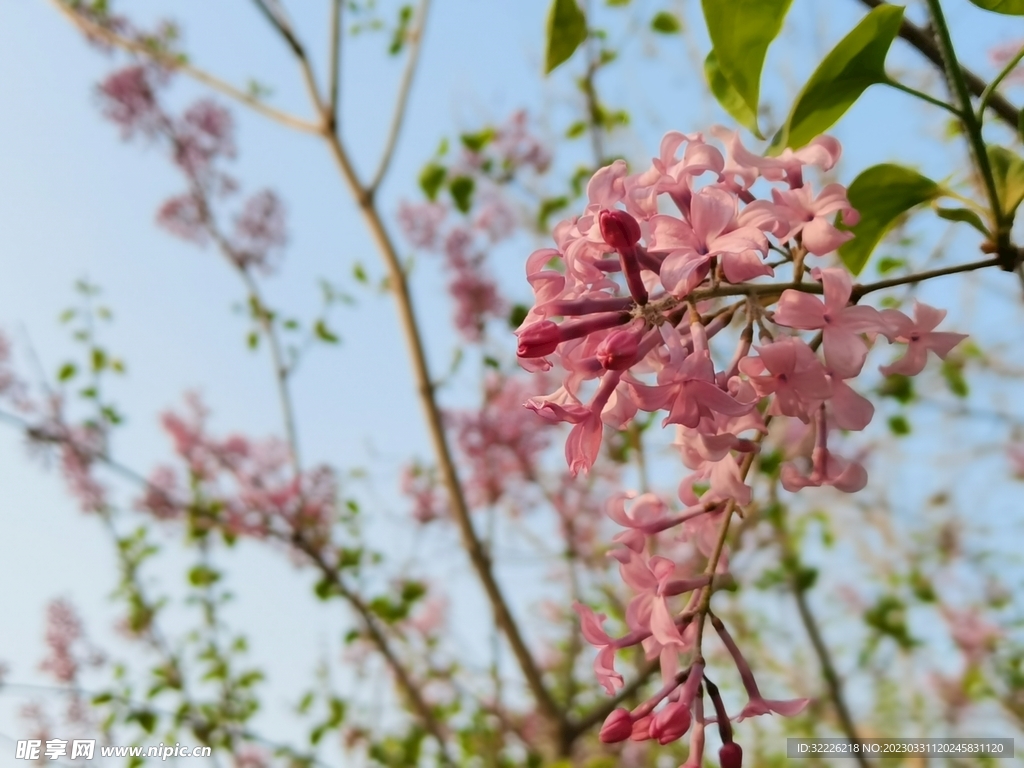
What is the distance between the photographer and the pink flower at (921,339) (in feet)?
1.97

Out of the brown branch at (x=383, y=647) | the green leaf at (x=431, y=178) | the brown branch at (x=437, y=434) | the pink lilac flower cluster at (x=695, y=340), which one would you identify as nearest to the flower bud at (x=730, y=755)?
the pink lilac flower cluster at (x=695, y=340)

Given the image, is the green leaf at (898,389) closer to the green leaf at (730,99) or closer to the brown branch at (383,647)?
the brown branch at (383,647)

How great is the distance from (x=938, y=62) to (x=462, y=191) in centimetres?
177

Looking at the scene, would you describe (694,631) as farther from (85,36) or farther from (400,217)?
(85,36)

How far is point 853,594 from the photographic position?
19.3 feet

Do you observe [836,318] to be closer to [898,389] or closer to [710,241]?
[710,241]

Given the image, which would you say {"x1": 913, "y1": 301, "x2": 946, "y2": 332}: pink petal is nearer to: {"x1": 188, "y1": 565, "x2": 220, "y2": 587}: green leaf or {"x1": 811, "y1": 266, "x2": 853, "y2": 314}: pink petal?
{"x1": 811, "y1": 266, "x2": 853, "y2": 314}: pink petal

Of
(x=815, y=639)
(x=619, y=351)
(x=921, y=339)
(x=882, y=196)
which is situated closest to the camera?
(x=619, y=351)

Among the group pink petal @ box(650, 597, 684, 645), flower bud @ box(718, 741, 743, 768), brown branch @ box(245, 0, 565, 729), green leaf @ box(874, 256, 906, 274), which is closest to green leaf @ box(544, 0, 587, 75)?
pink petal @ box(650, 597, 684, 645)

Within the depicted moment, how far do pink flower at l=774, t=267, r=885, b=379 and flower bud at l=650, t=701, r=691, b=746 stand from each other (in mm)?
265

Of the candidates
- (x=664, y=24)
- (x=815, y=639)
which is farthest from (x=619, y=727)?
(x=815, y=639)

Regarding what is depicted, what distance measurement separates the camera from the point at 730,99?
2.39ft

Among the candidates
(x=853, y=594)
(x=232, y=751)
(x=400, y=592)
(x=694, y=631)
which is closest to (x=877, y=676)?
(x=853, y=594)

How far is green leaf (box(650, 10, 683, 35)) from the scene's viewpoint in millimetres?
2412
